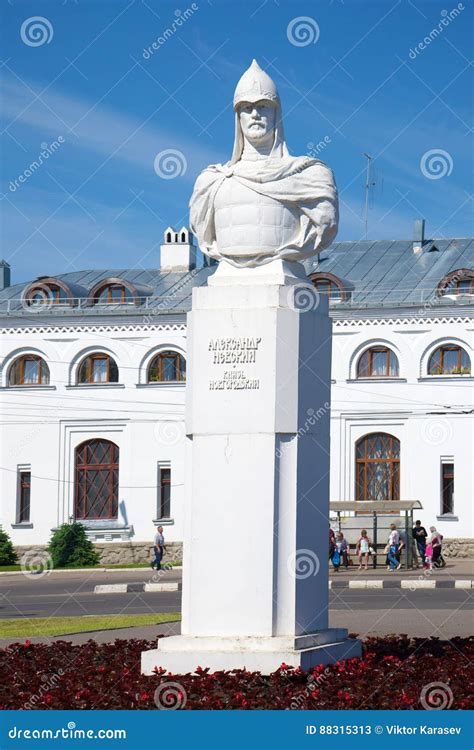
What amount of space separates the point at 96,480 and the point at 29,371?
4.56 meters

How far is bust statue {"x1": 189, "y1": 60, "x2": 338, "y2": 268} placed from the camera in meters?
13.3

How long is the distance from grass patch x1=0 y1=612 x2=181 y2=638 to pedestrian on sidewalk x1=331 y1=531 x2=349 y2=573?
1806 cm

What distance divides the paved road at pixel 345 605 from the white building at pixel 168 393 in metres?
11.0

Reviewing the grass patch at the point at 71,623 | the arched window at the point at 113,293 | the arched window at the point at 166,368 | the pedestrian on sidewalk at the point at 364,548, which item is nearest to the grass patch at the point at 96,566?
the pedestrian on sidewalk at the point at 364,548

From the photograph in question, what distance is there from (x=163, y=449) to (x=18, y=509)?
5568mm

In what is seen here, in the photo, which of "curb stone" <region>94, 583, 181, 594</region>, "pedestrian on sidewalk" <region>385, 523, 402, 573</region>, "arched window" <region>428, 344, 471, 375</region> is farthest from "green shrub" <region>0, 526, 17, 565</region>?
"curb stone" <region>94, 583, 181, 594</region>

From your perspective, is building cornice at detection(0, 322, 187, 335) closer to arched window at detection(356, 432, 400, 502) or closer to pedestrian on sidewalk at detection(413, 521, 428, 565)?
arched window at detection(356, 432, 400, 502)

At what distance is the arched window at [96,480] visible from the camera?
169ft

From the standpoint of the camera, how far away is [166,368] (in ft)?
170

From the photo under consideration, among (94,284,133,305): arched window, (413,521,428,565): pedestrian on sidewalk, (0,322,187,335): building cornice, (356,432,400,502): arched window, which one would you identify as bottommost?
(413,521,428,565): pedestrian on sidewalk

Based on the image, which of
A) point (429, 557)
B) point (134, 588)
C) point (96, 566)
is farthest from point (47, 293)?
point (134, 588)

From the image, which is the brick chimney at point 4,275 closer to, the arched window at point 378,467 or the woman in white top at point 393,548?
the arched window at point 378,467

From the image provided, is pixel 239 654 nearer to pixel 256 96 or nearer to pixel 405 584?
pixel 256 96
